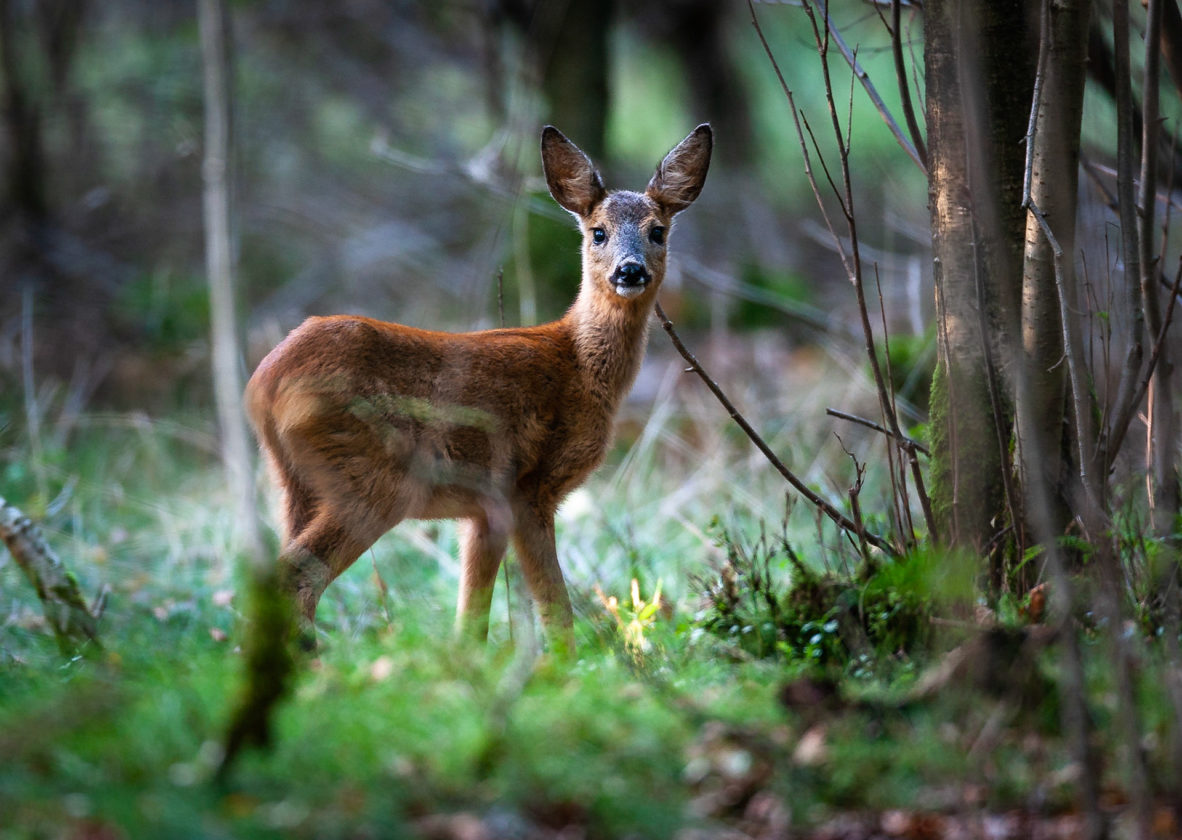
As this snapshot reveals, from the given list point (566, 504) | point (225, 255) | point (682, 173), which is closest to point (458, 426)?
point (682, 173)

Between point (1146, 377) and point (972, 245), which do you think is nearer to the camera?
point (1146, 377)

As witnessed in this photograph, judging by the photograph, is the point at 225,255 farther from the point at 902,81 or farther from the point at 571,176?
the point at 571,176

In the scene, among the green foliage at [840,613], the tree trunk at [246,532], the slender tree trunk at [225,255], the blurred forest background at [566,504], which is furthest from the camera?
the green foliage at [840,613]

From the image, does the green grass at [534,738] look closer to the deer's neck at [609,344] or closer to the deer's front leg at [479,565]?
the deer's front leg at [479,565]

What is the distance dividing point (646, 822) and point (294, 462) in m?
2.63

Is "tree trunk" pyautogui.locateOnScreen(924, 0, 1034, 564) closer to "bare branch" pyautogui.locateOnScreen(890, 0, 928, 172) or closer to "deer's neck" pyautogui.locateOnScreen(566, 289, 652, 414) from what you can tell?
"bare branch" pyautogui.locateOnScreen(890, 0, 928, 172)

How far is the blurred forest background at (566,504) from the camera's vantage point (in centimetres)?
288

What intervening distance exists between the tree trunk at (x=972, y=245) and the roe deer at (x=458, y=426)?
1.56 metres

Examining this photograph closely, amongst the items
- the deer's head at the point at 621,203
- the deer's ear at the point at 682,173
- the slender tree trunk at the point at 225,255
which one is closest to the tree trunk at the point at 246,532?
the slender tree trunk at the point at 225,255

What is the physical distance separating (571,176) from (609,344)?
944 millimetres

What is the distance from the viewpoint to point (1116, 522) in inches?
169

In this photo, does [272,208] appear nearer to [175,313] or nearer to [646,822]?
[175,313]

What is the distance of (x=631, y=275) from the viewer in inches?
220

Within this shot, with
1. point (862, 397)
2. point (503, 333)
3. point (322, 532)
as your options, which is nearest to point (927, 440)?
point (503, 333)
